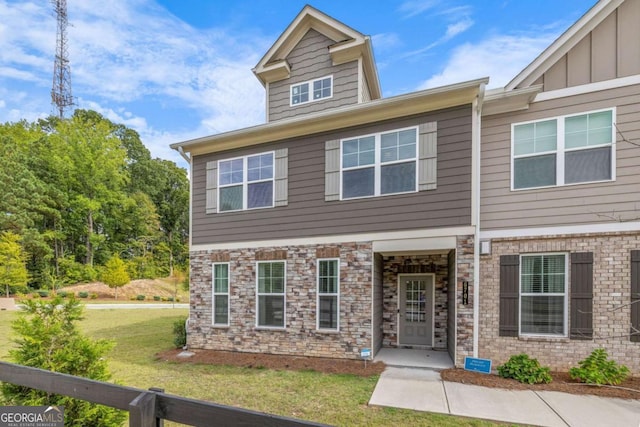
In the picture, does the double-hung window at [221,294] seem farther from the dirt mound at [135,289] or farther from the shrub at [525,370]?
the dirt mound at [135,289]

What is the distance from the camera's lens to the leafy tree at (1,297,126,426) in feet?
9.99

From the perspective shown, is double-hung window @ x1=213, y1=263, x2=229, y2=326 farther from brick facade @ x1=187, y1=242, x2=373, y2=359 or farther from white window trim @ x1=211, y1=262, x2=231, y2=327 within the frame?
brick facade @ x1=187, y1=242, x2=373, y2=359

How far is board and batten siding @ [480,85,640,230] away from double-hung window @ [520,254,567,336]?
0.77 meters

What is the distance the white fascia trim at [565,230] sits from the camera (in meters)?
5.73

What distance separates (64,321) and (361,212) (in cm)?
537

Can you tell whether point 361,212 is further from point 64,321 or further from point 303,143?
point 64,321

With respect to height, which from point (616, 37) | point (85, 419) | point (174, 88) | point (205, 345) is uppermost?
point (174, 88)

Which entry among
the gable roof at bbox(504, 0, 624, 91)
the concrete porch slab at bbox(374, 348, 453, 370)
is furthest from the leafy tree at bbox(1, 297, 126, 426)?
the gable roof at bbox(504, 0, 624, 91)

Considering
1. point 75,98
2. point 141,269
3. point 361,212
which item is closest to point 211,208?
point 361,212

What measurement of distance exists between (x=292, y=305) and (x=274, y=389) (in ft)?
7.36

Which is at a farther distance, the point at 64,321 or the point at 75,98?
the point at 75,98

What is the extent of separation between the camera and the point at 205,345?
820 cm

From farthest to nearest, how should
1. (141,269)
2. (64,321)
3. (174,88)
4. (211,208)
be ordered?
(141,269) < (174,88) < (211,208) < (64,321)

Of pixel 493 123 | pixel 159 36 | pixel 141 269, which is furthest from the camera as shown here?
pixel 141 269
